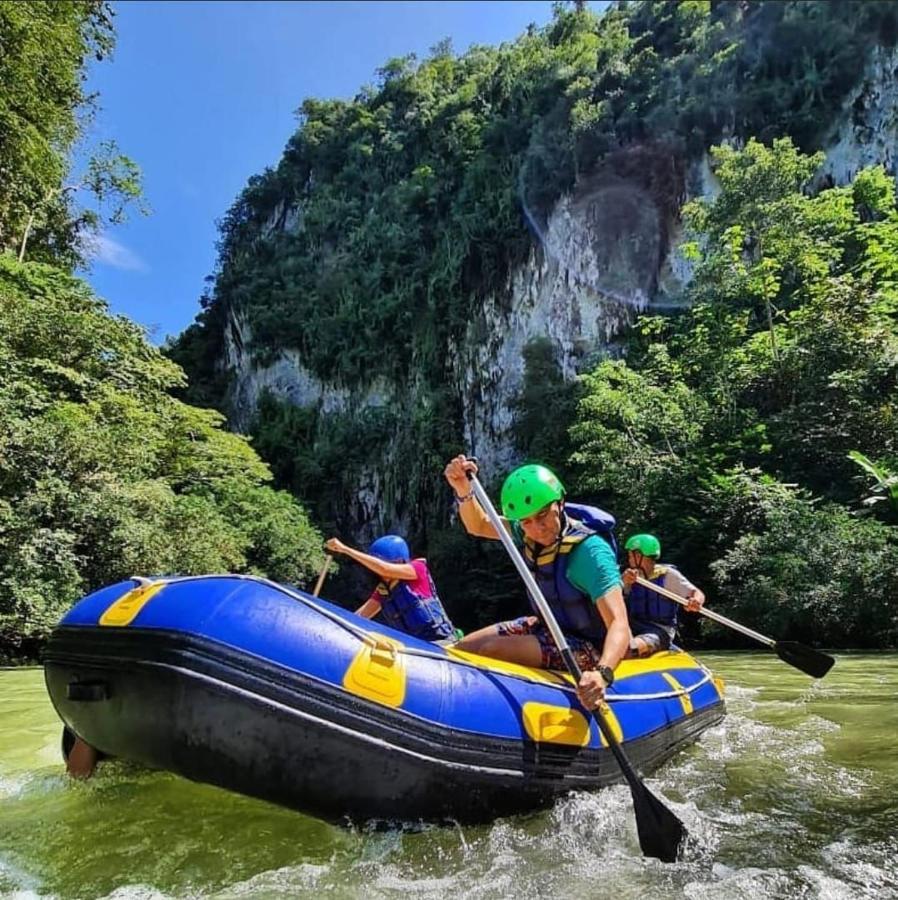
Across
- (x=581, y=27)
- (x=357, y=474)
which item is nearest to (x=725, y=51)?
(x=581, y=27)

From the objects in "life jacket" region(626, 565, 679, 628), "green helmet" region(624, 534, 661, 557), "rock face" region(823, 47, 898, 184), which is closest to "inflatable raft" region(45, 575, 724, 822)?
"life jacket" region(626, 565, 679, 628)

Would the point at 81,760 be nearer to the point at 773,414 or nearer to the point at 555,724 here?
the point at 555,724

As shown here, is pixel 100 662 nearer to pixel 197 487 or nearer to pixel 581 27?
pixel 197 487

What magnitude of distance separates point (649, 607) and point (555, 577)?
2115 millimetres

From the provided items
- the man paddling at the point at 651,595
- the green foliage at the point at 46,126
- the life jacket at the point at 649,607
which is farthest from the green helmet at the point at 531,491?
the green foliage at the point at 46,126

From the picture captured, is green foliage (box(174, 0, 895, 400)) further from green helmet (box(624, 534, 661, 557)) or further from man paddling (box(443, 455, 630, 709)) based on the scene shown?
man paddling (box(443, 455, 630, 709))

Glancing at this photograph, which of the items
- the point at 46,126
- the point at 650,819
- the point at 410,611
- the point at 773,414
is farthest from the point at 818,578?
the point at 46,126

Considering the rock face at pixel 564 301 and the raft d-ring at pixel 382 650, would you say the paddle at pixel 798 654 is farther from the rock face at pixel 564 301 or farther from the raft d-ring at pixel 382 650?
the rock face at pixel 564 301

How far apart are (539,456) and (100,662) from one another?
1937cm

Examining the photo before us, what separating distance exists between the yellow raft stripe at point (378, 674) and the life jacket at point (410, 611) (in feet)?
5.58

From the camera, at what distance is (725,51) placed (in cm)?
2461

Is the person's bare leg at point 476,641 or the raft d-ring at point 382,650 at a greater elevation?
the raft d-ring at point 382,650

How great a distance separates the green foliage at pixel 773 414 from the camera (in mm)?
10188

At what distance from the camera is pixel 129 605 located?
8.49 ft
